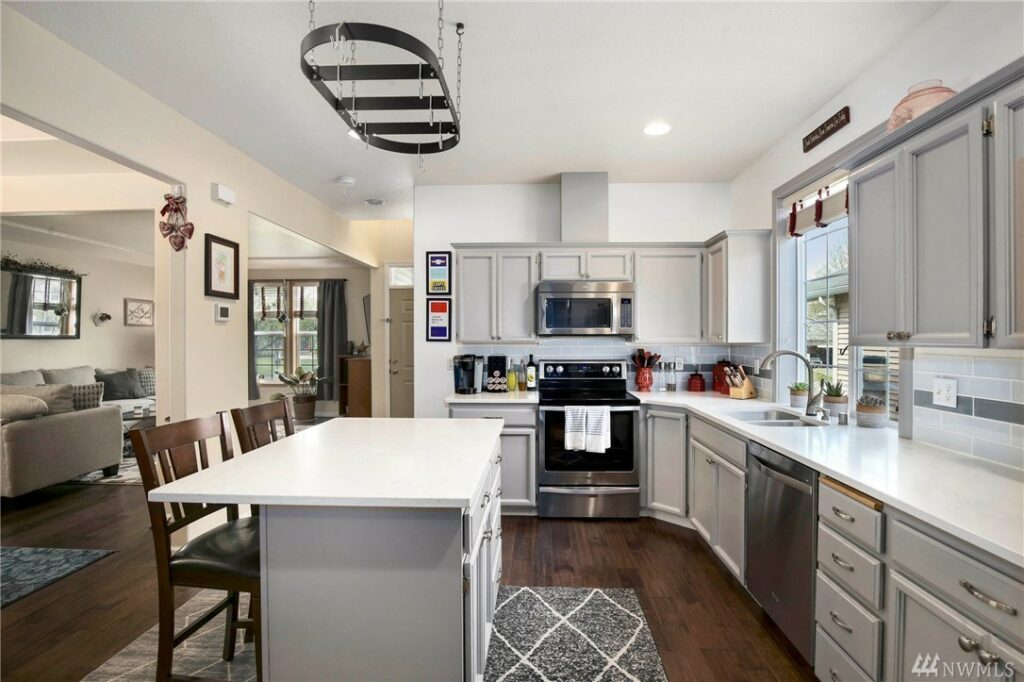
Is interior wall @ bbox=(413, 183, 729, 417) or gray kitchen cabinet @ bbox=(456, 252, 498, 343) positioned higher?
interior wall @ bbox=(413, 183, 729, 417)

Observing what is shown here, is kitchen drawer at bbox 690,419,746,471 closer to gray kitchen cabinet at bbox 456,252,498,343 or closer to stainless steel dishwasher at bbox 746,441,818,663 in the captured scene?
stainless steel dishwasher at bbox 746,441,818,663

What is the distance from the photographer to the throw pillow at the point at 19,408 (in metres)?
3.46

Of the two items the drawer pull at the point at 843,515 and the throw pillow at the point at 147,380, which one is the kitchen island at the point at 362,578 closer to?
the drawer pull at the point at 843,515

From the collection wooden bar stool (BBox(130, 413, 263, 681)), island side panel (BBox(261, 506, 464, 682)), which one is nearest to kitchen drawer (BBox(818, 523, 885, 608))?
island side panel (BBox(261, 506, 464, 682))

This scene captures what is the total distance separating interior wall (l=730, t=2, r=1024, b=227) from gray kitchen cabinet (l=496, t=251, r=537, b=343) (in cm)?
187

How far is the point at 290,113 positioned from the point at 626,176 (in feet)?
8.33

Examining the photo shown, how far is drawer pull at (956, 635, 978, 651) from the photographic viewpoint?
1055 millimetres

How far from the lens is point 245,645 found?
193 cm

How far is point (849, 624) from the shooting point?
148 centimetres

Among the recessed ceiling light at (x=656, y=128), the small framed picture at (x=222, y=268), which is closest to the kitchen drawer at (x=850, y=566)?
the recessed ceiling light at (x=656, y=128)

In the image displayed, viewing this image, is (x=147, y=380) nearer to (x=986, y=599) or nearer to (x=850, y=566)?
(x=850, y=566)

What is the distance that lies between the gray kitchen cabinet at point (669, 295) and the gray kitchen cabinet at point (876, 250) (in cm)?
176

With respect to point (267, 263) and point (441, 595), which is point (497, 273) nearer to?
point (441, 595)

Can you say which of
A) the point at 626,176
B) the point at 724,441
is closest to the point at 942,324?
the point at 724,441
